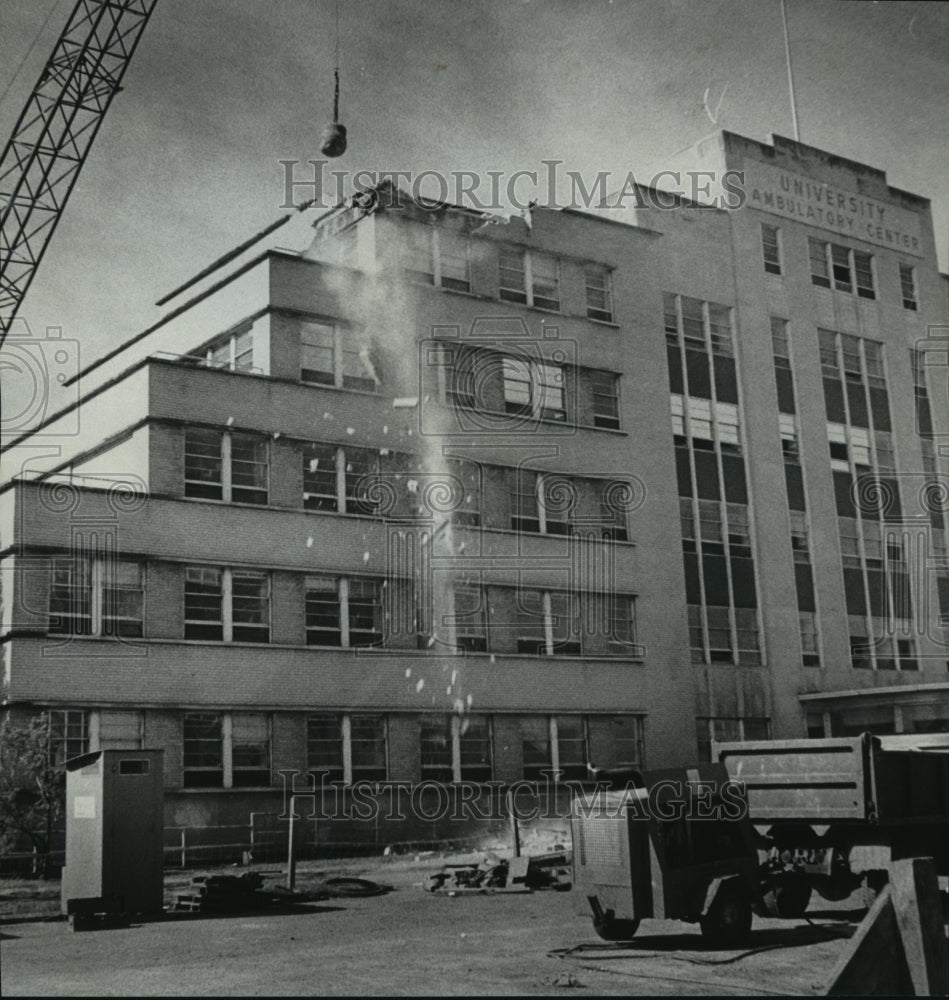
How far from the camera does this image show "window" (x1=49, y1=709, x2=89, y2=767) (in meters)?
27.0

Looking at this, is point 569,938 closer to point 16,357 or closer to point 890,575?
point 16,357

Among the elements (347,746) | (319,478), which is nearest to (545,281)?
(319,478)

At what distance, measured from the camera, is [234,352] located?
110 feet

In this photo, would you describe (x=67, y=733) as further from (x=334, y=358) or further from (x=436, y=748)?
(x=334, y=358)

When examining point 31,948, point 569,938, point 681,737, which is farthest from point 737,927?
point 681,737

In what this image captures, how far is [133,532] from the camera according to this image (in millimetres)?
28969

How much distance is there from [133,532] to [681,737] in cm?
1643

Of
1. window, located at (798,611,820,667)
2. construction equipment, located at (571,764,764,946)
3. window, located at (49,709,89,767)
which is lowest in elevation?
construction equipment, located at (571,764,764,946)

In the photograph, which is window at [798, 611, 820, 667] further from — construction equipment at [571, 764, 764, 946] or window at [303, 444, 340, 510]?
construction equipment at [571, 764, 764, 946]

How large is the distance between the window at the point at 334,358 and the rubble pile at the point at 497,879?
46.8ft

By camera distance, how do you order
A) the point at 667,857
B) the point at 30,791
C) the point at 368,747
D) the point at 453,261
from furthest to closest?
the point at 453,261 < the point at 368,747 < the point at 30,791 < the point at 667,857

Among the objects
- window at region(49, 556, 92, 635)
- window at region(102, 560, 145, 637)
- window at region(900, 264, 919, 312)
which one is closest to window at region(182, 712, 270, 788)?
window at region(102, 560, 145, 637)

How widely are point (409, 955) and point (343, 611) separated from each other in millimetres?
18055

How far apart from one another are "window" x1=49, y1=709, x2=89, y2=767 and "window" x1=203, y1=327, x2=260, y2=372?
9.32 meters
